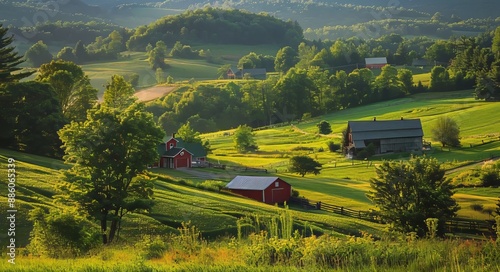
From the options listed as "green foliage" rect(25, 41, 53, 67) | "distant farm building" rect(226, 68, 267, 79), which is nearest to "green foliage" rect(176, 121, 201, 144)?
"distant farm building" rect(226, 68, 267, 79)

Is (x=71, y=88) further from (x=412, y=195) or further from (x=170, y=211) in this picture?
(x=412, y=195)

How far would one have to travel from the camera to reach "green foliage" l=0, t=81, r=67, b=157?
52381 millimetres

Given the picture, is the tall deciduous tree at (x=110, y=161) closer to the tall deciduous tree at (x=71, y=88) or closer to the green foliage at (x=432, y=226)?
the green foliage at (x=432, y=226)

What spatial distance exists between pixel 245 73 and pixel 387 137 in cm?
9249

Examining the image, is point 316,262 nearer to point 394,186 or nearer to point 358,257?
point 358,257

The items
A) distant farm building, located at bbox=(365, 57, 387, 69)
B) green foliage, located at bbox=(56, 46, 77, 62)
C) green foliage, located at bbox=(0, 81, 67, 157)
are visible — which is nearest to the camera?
green foliage, located at bbox=(0, 81, 67, 157)

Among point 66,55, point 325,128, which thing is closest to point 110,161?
point 325,128

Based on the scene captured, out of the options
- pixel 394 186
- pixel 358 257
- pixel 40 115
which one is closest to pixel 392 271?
pixel 358 257

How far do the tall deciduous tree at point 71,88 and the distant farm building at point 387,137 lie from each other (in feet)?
114

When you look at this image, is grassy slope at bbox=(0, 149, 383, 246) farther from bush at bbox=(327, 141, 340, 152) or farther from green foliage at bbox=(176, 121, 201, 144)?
bush at bbox=(327, 141, 340, 152)

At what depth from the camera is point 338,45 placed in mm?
182625

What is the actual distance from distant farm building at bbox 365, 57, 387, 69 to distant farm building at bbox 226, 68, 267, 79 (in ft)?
93.6

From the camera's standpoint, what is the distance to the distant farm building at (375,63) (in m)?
170

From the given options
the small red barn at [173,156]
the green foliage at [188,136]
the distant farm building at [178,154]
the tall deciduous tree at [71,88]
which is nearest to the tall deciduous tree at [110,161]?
the tall deciduous tree at [71,88]
